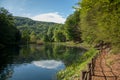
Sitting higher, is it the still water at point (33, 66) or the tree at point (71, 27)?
the tree at point (71, 27)

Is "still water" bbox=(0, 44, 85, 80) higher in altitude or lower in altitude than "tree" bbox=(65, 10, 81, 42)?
lower

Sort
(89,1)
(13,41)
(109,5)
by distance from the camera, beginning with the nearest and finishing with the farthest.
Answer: (109,5), (89,1), (13,41)

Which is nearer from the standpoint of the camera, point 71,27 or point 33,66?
point 33,66

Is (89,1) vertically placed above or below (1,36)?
above

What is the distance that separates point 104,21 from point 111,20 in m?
1.65

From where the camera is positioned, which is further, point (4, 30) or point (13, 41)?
point (13, 41)

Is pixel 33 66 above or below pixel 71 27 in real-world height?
below

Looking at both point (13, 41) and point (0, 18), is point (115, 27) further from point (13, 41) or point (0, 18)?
point (13, 41)

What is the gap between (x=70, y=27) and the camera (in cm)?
8525

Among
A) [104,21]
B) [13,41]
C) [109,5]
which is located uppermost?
[109,5]

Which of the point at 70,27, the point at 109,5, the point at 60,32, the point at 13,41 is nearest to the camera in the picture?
the point at 109,5

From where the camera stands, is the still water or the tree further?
the tree

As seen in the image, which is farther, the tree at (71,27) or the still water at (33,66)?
the tree at (71,27)

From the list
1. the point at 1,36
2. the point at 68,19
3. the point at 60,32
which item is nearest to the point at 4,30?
the point at 1,36
